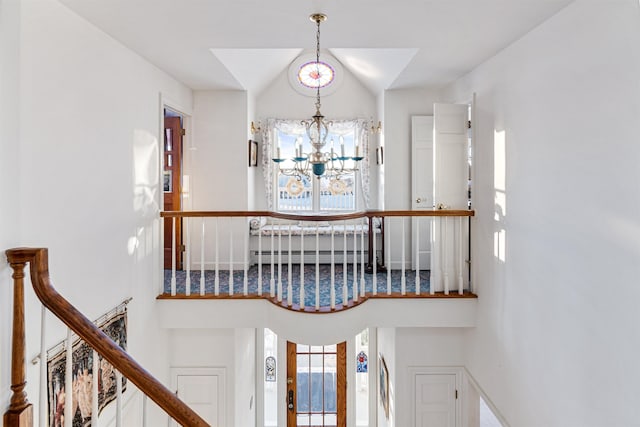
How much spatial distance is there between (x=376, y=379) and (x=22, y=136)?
4974 mm

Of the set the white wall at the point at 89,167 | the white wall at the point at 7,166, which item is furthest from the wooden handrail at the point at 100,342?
the white wall at the point at 89,167

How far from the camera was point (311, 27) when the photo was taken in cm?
279

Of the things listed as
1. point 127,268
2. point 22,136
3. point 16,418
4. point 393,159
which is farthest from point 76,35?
point 393,159

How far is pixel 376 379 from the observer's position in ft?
17.7

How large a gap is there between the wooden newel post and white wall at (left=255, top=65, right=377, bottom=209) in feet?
13.4

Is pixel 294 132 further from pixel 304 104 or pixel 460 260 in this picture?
pixel 460 260

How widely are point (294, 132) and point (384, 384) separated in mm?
3725

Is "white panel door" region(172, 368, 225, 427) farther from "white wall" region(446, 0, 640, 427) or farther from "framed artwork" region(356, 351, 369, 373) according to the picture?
"white wall" region(446, 0, 640, 427)

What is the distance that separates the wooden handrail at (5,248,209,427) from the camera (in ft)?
4.58

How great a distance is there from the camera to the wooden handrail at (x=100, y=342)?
4.58ft

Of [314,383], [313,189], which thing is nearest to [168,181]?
[313,189]

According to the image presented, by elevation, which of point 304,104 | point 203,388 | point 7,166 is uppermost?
point 304,104

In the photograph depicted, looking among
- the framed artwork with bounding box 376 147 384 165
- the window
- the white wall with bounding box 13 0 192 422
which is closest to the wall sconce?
the window

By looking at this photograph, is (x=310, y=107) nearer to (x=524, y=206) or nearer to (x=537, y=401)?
(x=524, y=206)
